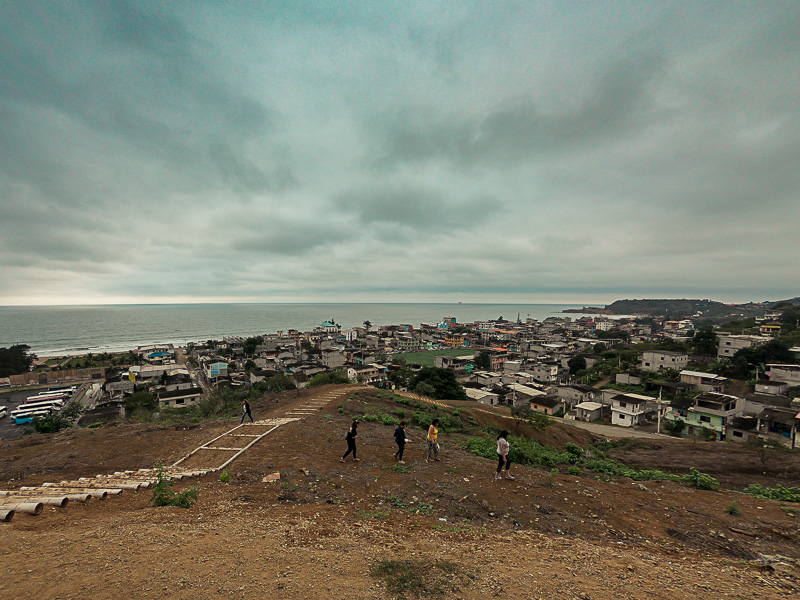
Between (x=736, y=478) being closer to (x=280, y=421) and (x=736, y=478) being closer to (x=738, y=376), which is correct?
(x=280, y=421)

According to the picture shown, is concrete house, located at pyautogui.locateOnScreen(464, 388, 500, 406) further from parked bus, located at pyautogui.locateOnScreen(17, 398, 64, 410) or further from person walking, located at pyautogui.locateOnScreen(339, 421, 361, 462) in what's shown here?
parked bus, located at pyautogui.locateOnScreen(17, 398, 64, 410)

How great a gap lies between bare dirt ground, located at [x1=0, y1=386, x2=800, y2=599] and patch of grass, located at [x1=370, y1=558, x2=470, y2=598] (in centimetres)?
4

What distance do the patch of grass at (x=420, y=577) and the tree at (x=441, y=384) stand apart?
29487mm

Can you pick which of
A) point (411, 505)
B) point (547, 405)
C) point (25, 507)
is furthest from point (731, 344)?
point (25, 507)

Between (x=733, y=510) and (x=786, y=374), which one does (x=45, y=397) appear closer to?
(x=733, y=510)

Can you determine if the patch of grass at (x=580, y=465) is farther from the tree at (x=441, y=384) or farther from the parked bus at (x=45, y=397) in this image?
the parked bus at (x=45, y=397)

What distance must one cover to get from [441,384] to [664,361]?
39.4m

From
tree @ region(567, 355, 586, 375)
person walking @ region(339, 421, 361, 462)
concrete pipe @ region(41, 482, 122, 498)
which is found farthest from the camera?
tree @ region(567, 355, 586, 375)

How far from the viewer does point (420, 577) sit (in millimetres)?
4770

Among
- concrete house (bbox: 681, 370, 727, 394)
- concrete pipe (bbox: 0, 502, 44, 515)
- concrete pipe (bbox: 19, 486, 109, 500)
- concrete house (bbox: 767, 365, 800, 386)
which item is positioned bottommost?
concrete house (bbox: 681, 370, 727, 394)

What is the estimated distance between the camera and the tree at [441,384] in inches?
1394

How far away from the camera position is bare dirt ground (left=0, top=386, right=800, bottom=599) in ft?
15.1

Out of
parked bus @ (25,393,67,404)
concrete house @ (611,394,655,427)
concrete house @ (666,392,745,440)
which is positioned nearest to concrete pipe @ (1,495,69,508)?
concrete house @ (611,394,655,427)

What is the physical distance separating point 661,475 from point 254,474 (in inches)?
589
